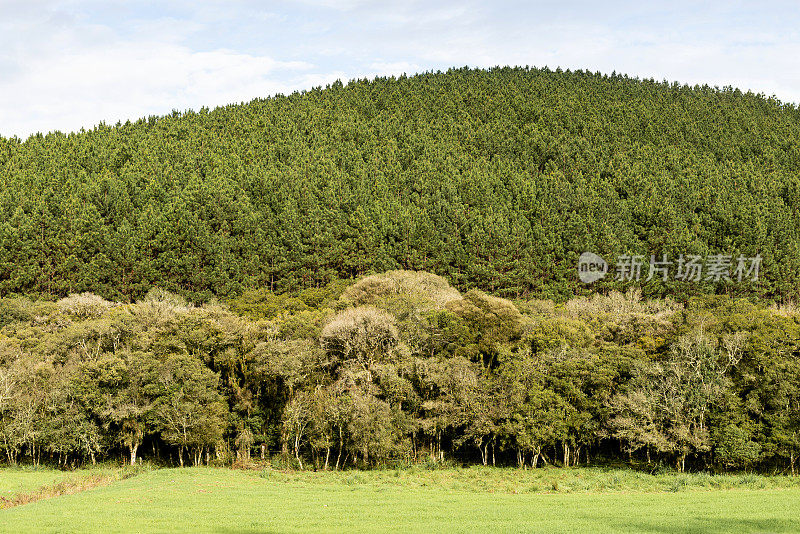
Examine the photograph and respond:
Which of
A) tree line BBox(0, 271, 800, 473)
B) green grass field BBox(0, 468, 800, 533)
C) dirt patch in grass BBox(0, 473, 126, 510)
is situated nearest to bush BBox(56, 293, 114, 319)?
tree line BBox(0, 271, 800, 473)

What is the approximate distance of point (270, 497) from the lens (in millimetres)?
43125

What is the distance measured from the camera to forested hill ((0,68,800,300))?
106 m

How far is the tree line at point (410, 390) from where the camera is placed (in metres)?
56.9

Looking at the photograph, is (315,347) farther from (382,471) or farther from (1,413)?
(1,413)

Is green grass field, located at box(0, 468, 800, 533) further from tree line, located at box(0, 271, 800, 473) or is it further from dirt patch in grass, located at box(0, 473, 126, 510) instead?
tree line, located at box(0, 271, 800, 473)

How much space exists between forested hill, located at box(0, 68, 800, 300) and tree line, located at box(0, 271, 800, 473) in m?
39.0

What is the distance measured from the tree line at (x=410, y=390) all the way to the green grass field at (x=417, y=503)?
351 centimetres

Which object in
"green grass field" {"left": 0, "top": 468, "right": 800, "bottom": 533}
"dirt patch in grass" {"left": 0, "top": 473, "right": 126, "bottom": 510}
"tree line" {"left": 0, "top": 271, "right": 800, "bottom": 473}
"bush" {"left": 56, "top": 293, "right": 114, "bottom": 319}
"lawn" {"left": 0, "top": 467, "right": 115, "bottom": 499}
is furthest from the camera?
"bush" {"left": 56, "top": 293, "right": 114, "bottom": 319}

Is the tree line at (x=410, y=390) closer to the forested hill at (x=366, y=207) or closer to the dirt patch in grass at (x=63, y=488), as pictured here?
the dirt patch in grass at (x=63, y=488)

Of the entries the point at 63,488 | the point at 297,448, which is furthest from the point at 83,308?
the point at 63,488

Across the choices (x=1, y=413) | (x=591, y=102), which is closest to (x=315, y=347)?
(x=1, y=413)

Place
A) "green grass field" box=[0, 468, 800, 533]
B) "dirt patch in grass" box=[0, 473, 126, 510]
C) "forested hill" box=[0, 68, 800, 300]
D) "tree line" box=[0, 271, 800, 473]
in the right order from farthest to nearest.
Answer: "forested hill" box=[0, 68, 800, 300]
"tree line" box=[0, 271, 800, 473]
"dirt patch in grass" box=[0, 473, 126, 510]
"green grass field" box=[0, 468, 800, 533]

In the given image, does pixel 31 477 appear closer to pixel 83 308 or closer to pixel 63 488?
pixel 63 488

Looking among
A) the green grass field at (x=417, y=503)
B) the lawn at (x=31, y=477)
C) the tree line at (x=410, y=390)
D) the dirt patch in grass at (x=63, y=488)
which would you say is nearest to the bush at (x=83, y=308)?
the tree line at (x=410, y=390)
